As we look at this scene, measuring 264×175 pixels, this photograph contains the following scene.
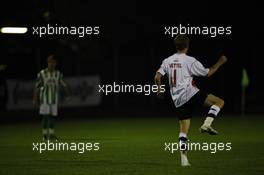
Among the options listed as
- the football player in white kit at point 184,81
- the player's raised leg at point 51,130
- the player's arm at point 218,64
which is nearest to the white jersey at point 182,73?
the football player in white kit at point 184,81

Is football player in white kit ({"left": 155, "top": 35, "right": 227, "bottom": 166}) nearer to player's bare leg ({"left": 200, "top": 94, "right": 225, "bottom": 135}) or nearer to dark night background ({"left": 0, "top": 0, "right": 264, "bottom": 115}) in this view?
player's bare leg ({"left": 200, "top": 94, "right": 225, "bottom": 135})

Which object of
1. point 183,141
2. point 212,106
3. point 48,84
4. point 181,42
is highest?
point 181,42

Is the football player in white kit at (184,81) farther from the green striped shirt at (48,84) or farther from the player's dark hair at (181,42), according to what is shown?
the green striped shirt at (48,84)

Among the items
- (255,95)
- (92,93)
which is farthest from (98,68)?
(255,95)

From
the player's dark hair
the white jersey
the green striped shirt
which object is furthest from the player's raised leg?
the player's dark hair

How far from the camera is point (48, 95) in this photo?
76.2 feet

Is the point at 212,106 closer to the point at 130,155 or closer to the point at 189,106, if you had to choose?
the point at 189,106

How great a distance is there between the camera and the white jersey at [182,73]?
14.8 m

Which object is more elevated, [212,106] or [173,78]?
[173,78]

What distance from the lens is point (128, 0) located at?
148 ft

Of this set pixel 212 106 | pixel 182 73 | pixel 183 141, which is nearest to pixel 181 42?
pixel 182 73

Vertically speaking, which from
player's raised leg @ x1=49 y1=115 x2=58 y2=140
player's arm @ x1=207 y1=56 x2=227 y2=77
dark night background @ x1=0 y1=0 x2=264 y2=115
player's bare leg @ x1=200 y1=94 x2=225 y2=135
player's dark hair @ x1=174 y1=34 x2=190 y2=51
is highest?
dark night background @ x1=0 y1=0 x2=264 y2=115

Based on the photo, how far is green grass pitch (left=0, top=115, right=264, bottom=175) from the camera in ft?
47.2

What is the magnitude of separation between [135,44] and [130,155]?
31.0m
